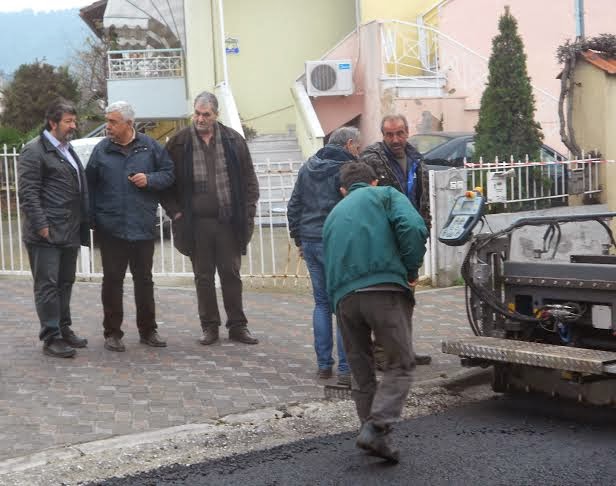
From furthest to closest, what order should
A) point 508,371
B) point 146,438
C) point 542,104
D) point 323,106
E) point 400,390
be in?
point 323,106
point 542,104
point 508,371
point 146,438
point 400,390

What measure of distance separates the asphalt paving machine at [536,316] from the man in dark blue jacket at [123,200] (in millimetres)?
2710

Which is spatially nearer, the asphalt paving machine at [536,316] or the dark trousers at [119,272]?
the asphalt paving machine at [536,316]

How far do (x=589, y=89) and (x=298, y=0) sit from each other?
470 inches

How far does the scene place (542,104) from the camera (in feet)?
68.2

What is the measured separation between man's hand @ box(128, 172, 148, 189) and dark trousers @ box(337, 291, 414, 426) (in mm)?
2891

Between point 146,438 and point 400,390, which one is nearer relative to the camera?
point 400,390

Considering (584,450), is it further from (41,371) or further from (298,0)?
(298,0)

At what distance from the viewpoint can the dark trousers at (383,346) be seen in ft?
18.6

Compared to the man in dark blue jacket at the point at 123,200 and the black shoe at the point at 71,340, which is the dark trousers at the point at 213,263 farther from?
the black shoe at the point at 71,340

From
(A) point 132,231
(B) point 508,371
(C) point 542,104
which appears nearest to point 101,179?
(A) point 132,231

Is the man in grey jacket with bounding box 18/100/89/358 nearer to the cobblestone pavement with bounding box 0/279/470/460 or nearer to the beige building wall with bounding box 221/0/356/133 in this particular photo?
the cobblestone pavement with bounding box 0/279/470/460

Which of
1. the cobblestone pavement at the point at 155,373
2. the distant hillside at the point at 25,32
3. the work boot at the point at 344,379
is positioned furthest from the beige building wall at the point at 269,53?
the distant hillside at the point at 25,32

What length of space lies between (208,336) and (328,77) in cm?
1397

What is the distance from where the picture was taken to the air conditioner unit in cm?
2202
